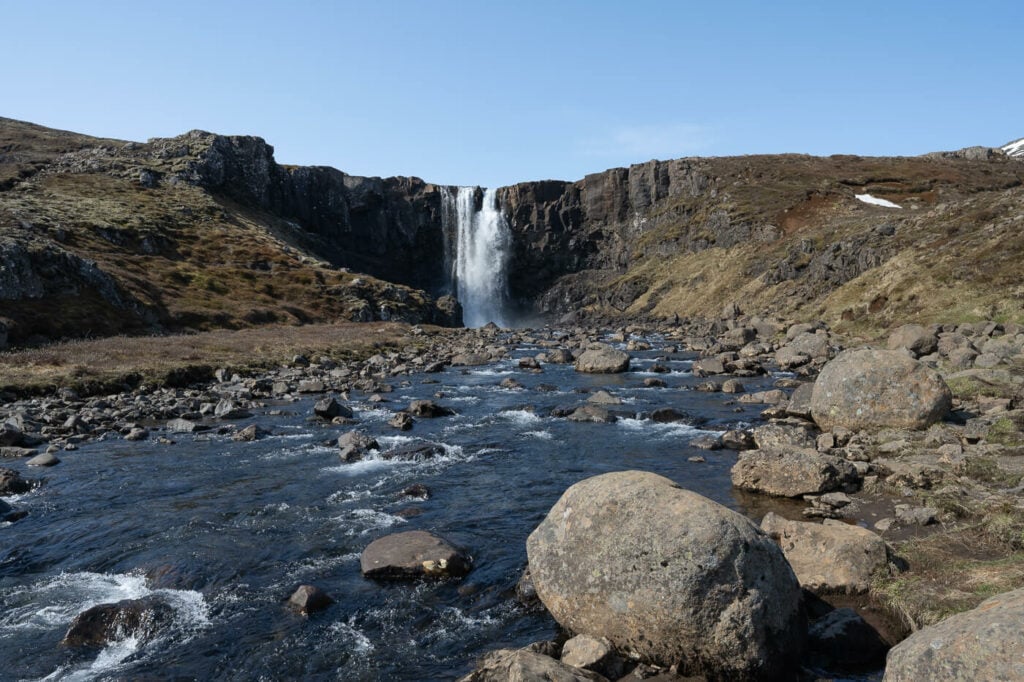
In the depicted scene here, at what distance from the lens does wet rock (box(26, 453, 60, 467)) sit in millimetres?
21073

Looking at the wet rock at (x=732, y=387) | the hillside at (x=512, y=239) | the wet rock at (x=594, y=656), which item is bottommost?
the wet rock at (x=732, y=387)

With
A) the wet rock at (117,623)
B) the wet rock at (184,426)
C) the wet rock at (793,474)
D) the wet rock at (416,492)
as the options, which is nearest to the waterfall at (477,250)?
the wet rock at (184,426)

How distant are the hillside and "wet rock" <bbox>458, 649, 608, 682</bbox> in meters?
39.2

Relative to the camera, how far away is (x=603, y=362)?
42.6 meters

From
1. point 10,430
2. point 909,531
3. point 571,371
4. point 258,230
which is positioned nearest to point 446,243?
point 258,230

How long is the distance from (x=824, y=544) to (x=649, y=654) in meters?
4.49

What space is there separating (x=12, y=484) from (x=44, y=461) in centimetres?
293

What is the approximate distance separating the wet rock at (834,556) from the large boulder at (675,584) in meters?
1.65

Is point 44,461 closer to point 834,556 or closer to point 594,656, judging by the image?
point 594,656

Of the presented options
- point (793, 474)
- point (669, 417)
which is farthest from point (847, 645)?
point (669, 417)

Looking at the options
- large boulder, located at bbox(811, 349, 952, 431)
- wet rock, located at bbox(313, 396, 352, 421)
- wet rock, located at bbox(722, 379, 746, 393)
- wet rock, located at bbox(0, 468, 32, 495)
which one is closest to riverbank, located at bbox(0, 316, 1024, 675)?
wet rock, located at bbox(722, 379, 746, 393)

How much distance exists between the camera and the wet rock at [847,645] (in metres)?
8.73

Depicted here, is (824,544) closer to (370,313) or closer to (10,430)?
(10,430)

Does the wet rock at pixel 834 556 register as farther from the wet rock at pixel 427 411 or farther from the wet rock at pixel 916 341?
the wet rock at pixel 916 341
